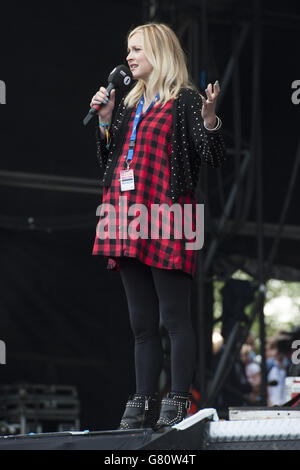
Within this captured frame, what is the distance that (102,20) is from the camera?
5691 millimetres

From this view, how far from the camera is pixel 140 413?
2.60 meters

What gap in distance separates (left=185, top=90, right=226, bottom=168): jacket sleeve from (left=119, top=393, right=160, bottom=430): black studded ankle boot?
0.79 meters

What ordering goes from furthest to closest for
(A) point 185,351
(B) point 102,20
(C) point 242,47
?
(C) point 242,47 < (B) point 102,20 < (A) point 185,351

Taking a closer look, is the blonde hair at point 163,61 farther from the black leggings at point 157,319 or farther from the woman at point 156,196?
the black leggings at point 157,319

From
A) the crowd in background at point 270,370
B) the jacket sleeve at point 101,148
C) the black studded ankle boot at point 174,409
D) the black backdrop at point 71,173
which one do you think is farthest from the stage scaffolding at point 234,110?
the black studded ankle boot at point 174,409

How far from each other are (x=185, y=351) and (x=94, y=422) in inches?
178

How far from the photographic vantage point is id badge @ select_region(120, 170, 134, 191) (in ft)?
8.60

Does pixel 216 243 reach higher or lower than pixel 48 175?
lower

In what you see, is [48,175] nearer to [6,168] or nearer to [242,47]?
[6,168]

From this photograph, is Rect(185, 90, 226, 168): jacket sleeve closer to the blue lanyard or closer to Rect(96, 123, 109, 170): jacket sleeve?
the blue lanyard

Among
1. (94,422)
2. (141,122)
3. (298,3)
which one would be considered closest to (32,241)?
(94,422)

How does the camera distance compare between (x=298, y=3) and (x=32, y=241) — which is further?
(x=32, y=241)

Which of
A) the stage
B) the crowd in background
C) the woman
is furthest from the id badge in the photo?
the crowd in background
